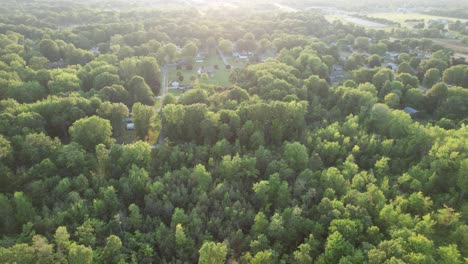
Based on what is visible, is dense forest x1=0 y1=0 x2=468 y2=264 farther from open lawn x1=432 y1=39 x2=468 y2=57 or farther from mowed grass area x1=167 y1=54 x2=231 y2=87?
open lawn x1=432 y1=39 x2=468 y2=57

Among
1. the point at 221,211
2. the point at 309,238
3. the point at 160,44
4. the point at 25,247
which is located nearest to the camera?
the point at 25,247

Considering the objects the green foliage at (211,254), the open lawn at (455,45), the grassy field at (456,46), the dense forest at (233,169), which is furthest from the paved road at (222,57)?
the open lawn at (455,45)

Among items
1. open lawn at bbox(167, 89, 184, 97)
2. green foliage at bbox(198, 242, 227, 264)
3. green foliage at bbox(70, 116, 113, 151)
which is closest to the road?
open lawn at bbox(167, 89, 184, 97)

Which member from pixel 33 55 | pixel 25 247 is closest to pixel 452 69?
pixel 25 247

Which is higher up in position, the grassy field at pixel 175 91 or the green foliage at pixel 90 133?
the green foliage at pixel 90 133

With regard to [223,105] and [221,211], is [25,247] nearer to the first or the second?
[221,211]

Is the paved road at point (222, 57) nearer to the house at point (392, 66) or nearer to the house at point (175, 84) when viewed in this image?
the house at point (175, 84)
